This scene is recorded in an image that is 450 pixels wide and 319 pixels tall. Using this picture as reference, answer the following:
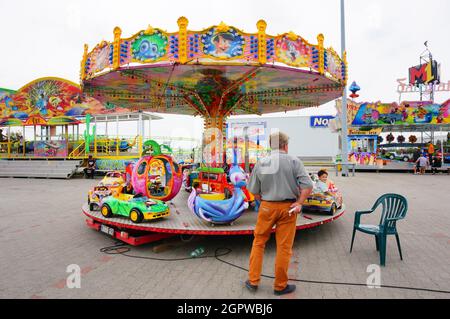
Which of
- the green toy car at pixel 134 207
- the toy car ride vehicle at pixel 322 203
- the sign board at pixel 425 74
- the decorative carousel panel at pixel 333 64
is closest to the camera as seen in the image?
the green toy car at pixel 134 207

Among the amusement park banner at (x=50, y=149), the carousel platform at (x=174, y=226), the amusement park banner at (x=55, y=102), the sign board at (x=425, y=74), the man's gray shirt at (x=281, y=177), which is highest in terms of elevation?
the sign board at (x=425, y=74)

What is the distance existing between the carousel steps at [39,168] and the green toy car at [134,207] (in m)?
14.3

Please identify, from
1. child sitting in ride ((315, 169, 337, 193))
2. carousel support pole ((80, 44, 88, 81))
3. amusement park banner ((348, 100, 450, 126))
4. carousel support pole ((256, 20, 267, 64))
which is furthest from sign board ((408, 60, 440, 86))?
carousel support pole ((80, 44, 88, 81))

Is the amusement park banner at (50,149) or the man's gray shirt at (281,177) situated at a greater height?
the amusement park banner at (50,149)

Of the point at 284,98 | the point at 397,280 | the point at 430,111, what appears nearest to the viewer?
the point at 397,280

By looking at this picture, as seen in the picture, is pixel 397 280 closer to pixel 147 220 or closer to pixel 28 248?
pixel 147 220

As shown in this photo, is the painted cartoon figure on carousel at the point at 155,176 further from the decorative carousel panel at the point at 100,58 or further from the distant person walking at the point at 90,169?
the distant person walking at the point at 90,169

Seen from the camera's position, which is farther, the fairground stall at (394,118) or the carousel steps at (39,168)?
the fairground stall at (394,118)

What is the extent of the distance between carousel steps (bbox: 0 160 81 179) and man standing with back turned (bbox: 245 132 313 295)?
17556mm

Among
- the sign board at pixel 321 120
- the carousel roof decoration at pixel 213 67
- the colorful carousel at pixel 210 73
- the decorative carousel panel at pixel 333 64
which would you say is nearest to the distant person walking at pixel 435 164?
the sign board at pixel 321 120

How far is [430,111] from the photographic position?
21.8 metres

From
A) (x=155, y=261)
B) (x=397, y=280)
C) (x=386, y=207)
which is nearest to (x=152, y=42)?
(x=155, y=261)

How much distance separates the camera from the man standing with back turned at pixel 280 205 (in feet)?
10.9

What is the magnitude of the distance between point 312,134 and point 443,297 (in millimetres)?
30542
